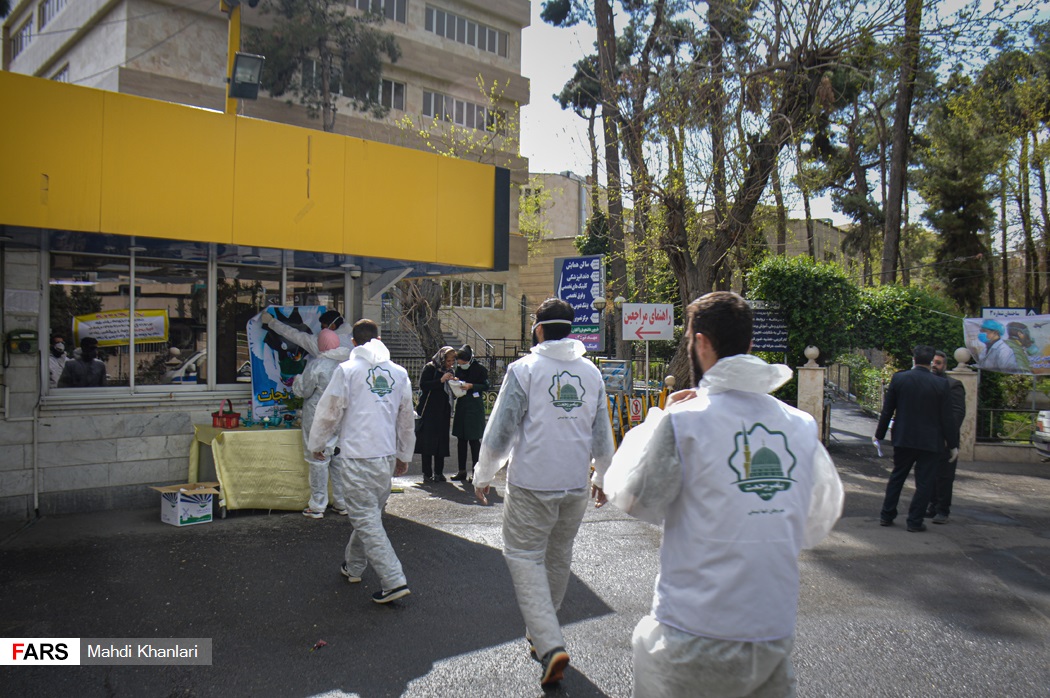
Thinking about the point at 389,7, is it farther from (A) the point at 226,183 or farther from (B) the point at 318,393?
(B) the point at 318,393

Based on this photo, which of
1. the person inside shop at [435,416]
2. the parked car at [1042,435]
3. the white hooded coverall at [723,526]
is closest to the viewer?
the white hooded coverall at [723,526]

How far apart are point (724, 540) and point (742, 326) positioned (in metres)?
0.69

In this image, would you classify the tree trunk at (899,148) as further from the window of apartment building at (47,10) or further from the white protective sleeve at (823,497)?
the window of apartment building at (47,10)

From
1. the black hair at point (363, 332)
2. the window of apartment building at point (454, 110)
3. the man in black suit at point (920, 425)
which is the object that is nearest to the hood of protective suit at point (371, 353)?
the black hair at point (363, 332)

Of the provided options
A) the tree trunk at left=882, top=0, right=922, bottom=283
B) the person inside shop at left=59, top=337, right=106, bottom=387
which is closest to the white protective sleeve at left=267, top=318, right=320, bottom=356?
the person inside shop at left=59, top=337, right=106, bottom=387

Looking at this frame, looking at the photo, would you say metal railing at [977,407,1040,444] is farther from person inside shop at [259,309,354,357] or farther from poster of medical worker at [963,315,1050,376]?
person inside shop at [259,309,354,357]

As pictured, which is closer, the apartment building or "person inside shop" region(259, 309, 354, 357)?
the apartment building

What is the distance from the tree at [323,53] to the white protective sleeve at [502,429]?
23821 millimetres

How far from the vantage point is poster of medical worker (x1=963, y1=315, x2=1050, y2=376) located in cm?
1302

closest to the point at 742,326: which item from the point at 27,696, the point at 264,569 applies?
the point at 27,696

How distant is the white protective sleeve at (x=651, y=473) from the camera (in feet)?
7.88

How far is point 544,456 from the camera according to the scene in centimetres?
416

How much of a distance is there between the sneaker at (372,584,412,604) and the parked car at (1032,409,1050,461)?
1128 cm

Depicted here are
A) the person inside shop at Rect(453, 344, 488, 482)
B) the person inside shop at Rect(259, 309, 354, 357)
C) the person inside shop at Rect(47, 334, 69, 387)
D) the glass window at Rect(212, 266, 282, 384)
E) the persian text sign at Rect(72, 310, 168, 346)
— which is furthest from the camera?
the person inside shop at Rect(453, 344, 488, 482)
